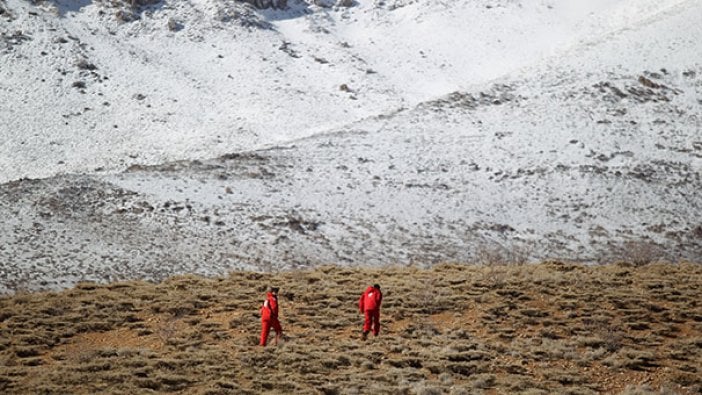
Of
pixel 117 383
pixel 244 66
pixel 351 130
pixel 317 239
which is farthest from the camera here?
pixel 244 66

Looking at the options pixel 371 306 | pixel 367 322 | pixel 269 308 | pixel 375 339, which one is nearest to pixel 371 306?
pixel 371 306

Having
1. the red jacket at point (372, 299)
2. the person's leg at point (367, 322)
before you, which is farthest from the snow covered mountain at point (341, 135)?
the red jacket at point (372, 299)

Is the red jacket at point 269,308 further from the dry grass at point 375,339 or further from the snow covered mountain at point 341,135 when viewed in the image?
the snow covered mountain at point 341,135

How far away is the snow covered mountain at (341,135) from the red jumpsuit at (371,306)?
A: 8832mm

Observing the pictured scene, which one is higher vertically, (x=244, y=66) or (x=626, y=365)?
(x=244, y=66)

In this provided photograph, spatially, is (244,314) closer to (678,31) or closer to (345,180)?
(345,180)

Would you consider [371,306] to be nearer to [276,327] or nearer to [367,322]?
[367,322]

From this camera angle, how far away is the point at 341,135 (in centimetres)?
3588

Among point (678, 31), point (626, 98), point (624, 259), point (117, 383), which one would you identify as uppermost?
point (678, 31)

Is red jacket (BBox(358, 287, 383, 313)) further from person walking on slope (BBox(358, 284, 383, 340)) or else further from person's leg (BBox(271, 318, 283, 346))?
person's leg (BBox(271, 318, 283, 346))

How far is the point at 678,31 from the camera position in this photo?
45688mm

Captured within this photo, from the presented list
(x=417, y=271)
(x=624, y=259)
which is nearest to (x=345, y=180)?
(x=417, y=271)

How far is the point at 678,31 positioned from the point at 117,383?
4818 centimetres

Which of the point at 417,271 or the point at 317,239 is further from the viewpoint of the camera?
the point at 317,239
